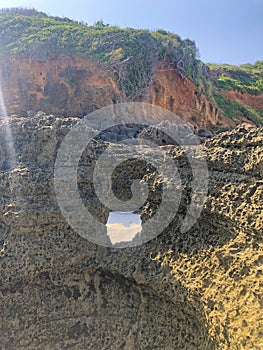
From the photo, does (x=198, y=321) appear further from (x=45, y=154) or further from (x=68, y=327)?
(x=45, y=154)

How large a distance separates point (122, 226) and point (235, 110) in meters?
15.3

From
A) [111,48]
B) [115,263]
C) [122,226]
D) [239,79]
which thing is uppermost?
[111,48]

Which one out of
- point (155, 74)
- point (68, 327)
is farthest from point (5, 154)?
point (155, 74)

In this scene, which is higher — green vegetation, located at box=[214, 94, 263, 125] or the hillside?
the hillside

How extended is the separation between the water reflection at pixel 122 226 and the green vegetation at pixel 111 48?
32.5 ft

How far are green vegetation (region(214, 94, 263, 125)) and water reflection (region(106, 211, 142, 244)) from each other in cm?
1435

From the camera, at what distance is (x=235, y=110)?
17.9 m

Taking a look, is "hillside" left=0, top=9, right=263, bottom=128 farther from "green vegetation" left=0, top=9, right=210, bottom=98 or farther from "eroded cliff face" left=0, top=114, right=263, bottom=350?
"eroded cliff face" left=0, top=114, right=263, bottom=350

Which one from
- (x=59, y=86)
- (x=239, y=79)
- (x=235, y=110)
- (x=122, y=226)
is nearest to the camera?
(x=122, y=226)

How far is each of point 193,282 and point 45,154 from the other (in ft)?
5.72

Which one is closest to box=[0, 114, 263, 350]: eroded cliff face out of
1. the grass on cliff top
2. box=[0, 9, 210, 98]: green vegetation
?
box=[0, 9, 210, 98]: green vegetation

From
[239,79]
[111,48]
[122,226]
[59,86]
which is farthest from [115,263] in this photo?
[239,79]

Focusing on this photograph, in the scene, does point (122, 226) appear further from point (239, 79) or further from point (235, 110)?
point (239, 79)

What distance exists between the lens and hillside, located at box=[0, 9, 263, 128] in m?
12.8
